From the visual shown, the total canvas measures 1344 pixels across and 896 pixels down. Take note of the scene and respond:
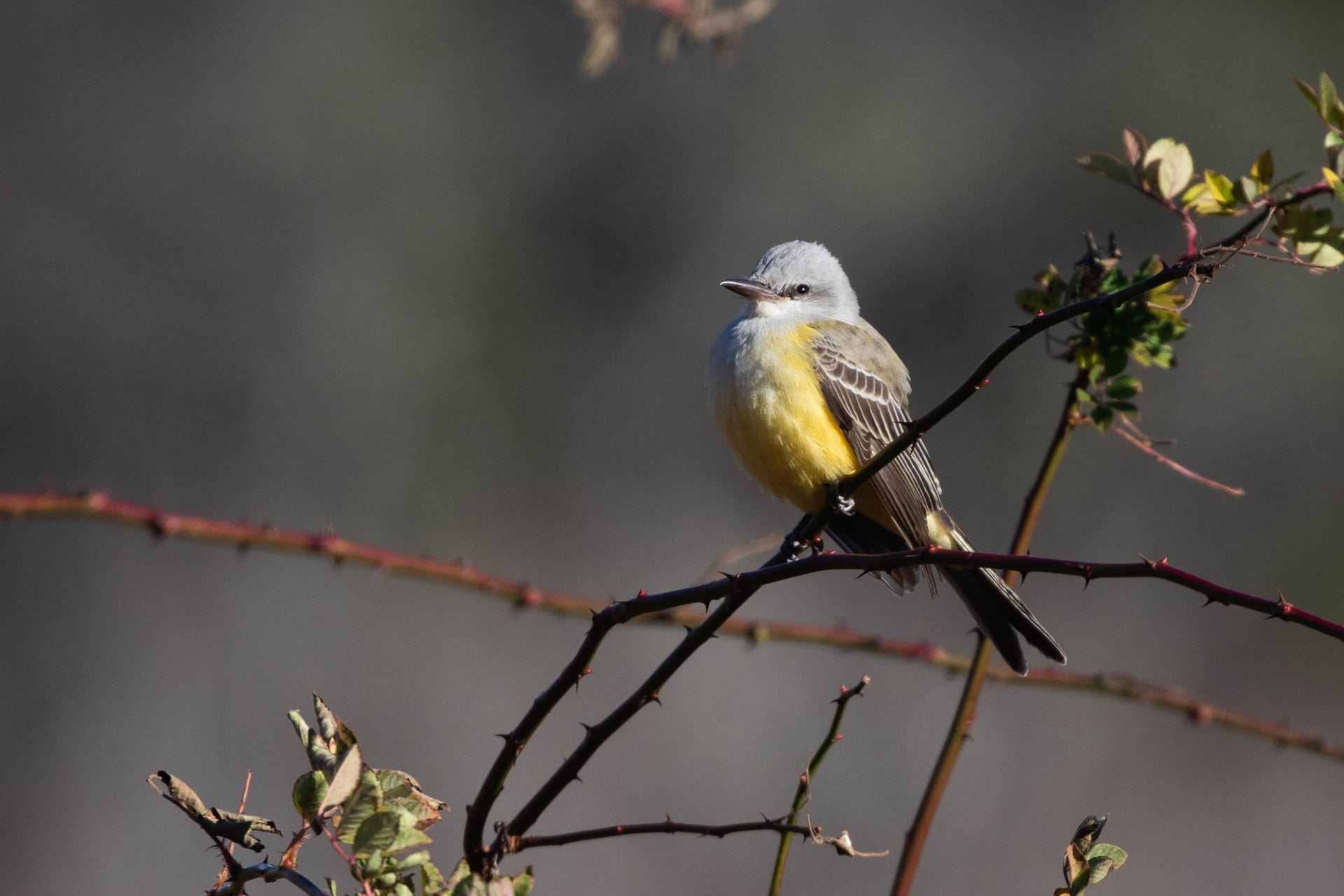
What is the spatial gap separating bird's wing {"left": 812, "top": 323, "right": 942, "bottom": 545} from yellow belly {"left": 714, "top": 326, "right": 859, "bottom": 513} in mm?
72

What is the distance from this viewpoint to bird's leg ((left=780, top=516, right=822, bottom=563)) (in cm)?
289

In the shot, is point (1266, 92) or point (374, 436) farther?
point (1266, 92)

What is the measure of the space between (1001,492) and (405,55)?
657 cm

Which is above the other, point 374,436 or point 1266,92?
point 1266,92

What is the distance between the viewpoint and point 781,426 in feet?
12.0

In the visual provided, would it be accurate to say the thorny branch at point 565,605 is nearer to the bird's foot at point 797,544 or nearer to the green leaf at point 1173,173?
the bird's foot at point 797,544

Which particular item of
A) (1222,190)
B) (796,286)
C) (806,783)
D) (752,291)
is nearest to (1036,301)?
(1222,190)

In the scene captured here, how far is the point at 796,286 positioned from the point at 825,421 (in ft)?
2.38

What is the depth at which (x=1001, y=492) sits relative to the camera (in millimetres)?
10875

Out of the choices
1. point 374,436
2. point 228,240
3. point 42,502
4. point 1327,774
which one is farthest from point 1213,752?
point 42,502

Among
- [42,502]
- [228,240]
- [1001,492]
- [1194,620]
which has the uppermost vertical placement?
[228,240]

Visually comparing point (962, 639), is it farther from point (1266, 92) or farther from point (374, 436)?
point (1266, 92)

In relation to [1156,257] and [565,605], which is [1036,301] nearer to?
[1156,257]

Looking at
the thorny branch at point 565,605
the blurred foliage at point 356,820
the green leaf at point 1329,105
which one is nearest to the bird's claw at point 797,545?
the thorny branch at point 565,605
